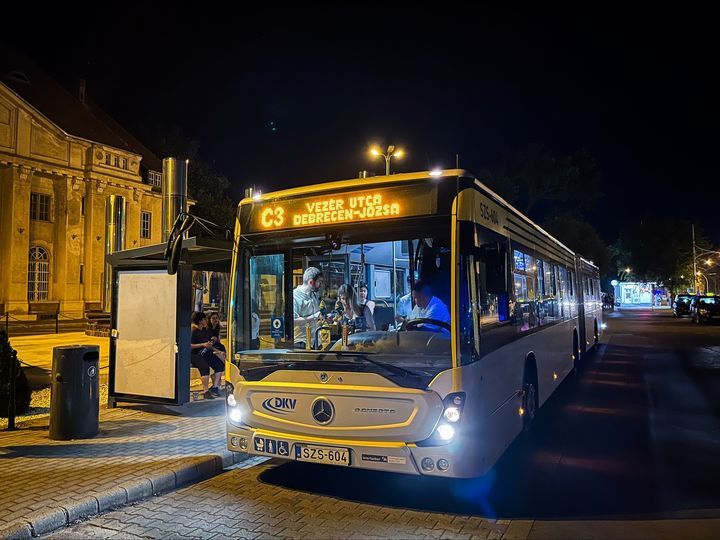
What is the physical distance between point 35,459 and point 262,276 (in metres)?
3.26

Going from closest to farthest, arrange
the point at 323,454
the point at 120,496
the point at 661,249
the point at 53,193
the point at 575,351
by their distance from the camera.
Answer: the point at 323,454, the point at 120,496, the point at 575,351, the point at 53,193, the point at 661,249

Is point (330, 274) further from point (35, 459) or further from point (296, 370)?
point (35, 459)

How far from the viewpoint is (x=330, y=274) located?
5.95 m

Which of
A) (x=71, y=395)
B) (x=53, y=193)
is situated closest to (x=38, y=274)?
(x=53, y=193)

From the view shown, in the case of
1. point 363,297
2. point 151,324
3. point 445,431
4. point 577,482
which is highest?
point 363,297

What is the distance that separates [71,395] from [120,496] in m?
2.36

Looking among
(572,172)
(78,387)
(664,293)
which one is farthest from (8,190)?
(664,293)

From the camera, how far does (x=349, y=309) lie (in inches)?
233

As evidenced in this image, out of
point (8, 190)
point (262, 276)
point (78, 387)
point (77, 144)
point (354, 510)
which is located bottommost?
point (354, 510)

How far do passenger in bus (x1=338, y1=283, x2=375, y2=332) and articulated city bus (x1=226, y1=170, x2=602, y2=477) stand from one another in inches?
0.6

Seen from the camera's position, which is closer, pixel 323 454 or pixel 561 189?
pixel 323 454

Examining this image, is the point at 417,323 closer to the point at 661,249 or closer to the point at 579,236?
the point at 579,236

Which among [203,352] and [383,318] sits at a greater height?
[383,318]

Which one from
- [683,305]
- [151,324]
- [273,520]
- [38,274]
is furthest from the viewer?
[683,305]
